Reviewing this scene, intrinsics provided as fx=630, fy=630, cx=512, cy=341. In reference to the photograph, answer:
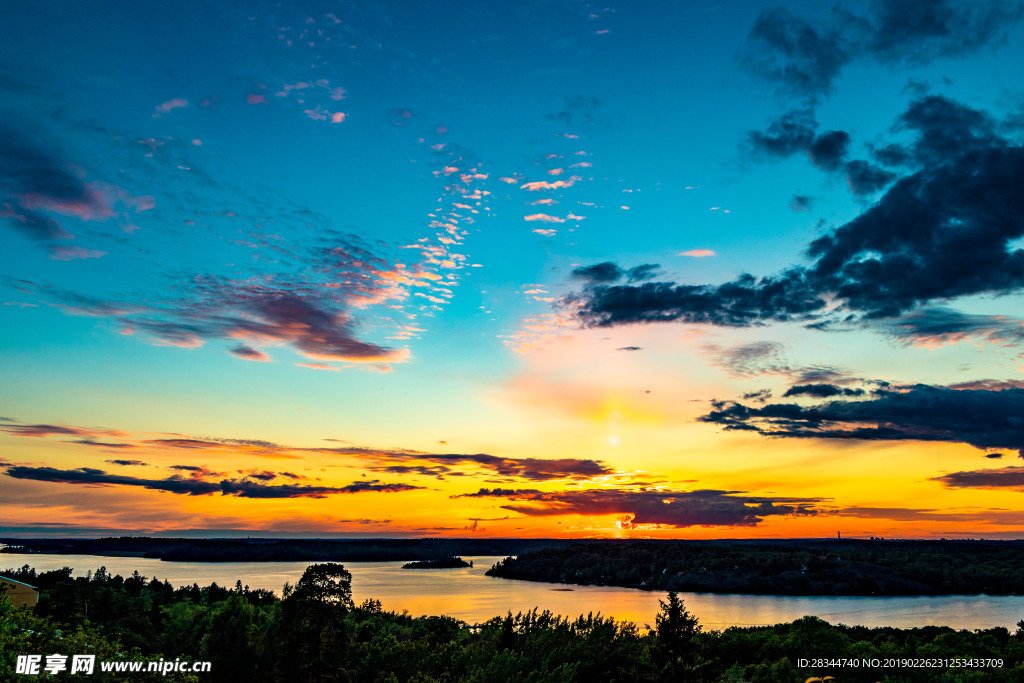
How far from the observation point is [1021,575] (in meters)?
196

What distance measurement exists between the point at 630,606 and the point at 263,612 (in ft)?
296

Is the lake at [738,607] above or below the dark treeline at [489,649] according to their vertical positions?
below

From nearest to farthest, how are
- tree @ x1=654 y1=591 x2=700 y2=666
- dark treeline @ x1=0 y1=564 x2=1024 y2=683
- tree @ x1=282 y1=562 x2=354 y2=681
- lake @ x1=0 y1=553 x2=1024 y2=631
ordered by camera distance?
dark treeline @ x1=0 y1=564 x2=1024 y2=683
tree @ x1=654 y1=591 x2=700 y2=666
tree @ x1=282 y1=562 x2=354 y2=681
lake @ x1=0 y1=553 x2=1024 y2=631

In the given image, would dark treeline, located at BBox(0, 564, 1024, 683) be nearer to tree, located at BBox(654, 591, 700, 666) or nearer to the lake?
tree, located at BBox(654, 591, 700, 666)

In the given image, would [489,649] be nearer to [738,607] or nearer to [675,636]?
[675,636]

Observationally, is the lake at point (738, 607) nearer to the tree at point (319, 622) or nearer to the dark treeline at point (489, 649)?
the dark treeline at point (489, 649)

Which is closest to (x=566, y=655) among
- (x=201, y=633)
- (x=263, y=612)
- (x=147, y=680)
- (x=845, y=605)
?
(x=147, y=680)

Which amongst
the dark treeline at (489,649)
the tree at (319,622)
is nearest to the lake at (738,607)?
the dark treeline at (489,649)

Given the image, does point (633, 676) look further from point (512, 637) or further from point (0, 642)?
point (0, 642)

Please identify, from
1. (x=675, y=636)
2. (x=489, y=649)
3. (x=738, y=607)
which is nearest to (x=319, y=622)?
(x=489, y=649)

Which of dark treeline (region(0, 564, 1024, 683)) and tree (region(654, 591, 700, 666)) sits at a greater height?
tree (region(654, 591, 700, 666))

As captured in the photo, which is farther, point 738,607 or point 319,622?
point 738,607

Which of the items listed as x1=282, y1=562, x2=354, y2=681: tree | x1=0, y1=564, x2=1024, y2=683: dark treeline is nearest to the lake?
x1=0, y1=564, x2=1024, y2=683: dark treeline

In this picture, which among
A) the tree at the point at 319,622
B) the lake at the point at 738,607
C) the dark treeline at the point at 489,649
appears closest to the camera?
the dark treeline at the point at 489,649
